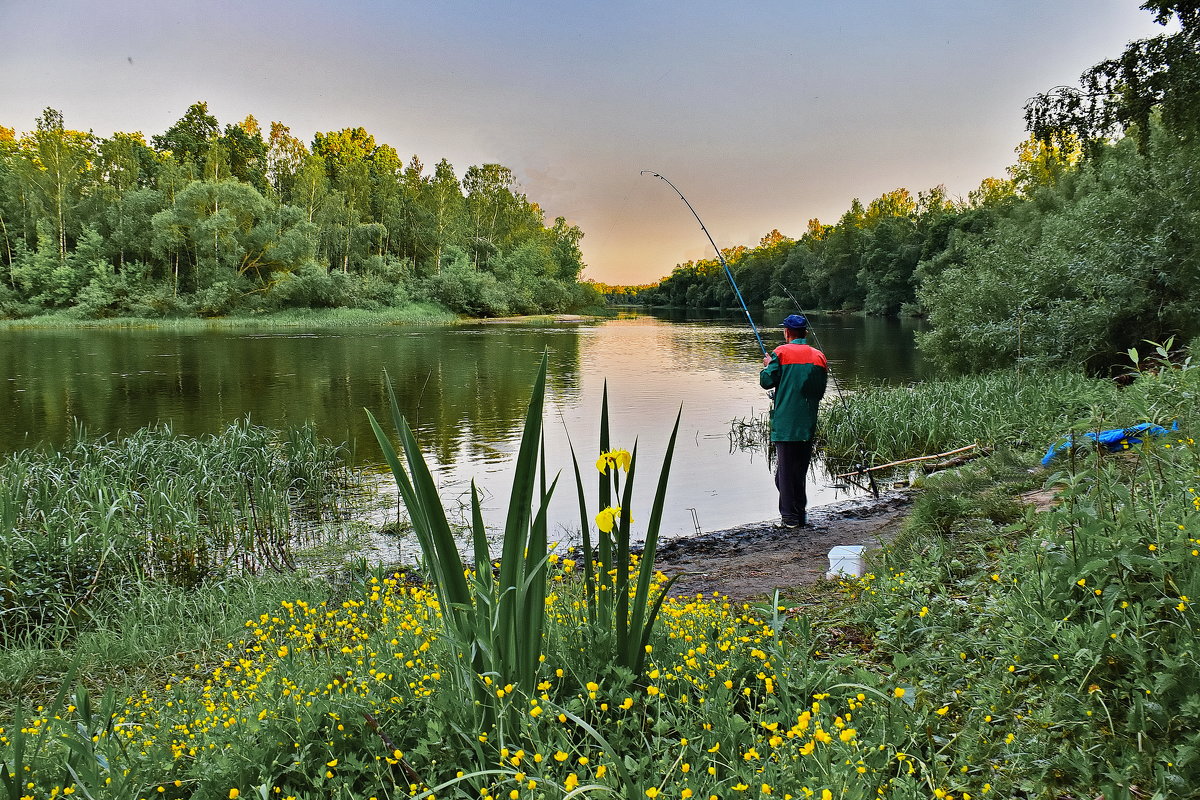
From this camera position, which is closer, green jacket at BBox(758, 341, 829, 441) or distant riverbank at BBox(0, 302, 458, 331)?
green jacket at BBox(758, 341, 829, 441)

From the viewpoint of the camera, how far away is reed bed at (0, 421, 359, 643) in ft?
17.9

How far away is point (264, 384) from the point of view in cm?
2027

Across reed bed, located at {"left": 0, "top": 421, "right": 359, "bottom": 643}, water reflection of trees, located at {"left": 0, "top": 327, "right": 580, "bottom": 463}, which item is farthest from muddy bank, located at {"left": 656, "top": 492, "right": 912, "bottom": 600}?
reed bed, located at {"left": 0, "top": 421, "right": 359, "bottom": 643}

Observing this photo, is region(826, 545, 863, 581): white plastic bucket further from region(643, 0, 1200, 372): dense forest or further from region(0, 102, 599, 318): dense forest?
region(0, 102, 599, 318): dense forest

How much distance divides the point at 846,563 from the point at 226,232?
5802cm

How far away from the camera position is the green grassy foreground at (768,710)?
2018mm

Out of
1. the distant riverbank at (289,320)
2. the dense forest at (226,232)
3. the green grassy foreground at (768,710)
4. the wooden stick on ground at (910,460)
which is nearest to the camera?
the green grassy foreground at (768,710)

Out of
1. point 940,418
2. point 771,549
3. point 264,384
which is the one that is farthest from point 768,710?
point 264,384

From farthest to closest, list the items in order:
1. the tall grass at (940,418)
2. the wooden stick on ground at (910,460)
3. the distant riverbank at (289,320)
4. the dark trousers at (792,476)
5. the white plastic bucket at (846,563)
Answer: the distant riverbank at (289,320) < the tall grass at (940,418) < the wooden stick on ground at (910,460) < the dark trousers at (792,476) < the white plastic bucket at (846,563)

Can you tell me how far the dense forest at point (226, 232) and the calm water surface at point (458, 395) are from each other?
13.9 meters

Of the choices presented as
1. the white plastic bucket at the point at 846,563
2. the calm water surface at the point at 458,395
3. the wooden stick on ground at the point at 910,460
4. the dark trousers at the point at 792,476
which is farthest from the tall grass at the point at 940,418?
the white plastic bucket at the point at 846,563

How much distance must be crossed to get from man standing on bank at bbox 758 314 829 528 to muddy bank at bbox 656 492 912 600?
32.0 inches

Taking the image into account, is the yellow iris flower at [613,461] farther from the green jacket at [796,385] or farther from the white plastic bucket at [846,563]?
the green jacket at [796,385]

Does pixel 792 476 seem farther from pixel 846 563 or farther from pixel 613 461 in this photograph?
pixel 613 461
